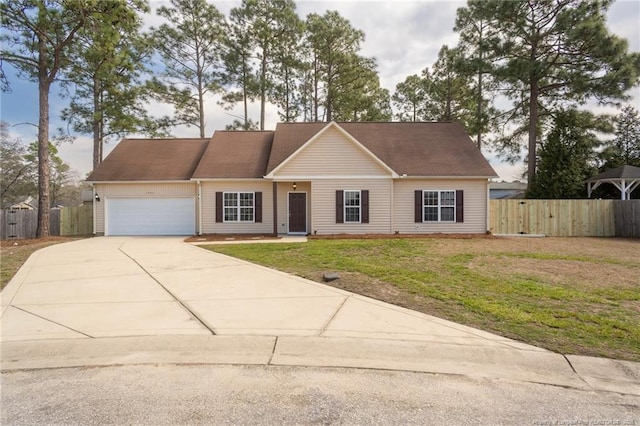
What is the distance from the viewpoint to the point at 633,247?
1272 centimetres

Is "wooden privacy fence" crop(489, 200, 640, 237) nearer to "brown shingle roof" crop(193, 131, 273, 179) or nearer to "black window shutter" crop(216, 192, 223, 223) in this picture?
Result: "brown shingle roof" crop(193, 131, 273, 179)

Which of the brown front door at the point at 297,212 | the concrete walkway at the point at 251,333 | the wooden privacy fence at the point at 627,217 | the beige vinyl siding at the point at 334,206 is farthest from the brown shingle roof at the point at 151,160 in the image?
the wooden privacy fence at the point at 627,217

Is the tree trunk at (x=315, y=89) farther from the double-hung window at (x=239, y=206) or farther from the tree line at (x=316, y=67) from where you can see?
the double-hung window at (x=239, y=206)

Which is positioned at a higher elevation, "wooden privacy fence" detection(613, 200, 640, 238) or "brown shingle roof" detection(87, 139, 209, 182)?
"brown shingle roof" detection(87, 139, 209, 182)

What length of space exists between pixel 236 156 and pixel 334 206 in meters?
6.19

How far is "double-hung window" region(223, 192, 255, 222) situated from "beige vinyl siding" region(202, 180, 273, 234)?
202 millimetres

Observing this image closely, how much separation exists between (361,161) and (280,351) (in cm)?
1309

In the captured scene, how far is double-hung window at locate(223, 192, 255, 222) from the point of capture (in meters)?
17.3

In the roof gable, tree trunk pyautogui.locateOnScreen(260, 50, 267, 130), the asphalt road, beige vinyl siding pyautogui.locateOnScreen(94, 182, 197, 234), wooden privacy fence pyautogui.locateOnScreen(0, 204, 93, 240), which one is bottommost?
the asphalt road

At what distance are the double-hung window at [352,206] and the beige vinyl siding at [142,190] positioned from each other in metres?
7.79

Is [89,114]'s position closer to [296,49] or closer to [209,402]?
[296,49]

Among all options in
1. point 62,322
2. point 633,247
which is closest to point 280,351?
point 62,322

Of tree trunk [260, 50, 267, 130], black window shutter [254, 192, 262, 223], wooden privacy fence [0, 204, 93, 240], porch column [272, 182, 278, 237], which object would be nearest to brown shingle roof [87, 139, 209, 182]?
black window shutter [254, 192, 262, 223]

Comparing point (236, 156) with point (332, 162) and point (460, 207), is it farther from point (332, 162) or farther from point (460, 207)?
point (460, 207)
